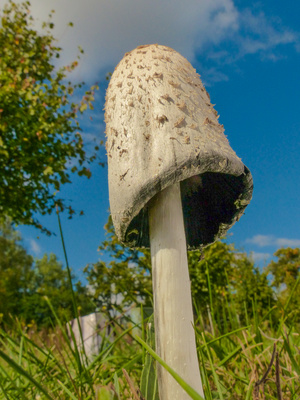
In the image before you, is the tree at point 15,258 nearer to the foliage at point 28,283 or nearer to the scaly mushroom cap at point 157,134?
the foliage at point 28,283

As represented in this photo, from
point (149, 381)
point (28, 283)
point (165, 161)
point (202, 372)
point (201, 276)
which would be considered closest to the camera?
point (165, 161)

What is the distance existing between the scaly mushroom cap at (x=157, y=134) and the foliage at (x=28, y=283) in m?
16.4

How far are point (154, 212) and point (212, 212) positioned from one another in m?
0.64

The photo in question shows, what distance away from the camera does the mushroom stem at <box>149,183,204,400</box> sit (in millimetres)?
1351

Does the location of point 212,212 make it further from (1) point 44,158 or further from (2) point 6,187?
(2) point 6,187

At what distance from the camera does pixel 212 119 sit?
1.56 m

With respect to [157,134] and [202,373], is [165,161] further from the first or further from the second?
[202,373]

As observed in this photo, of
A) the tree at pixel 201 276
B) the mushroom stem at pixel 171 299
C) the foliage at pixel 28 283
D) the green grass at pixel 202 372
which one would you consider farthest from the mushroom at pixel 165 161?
the foliage at pixel 28 283

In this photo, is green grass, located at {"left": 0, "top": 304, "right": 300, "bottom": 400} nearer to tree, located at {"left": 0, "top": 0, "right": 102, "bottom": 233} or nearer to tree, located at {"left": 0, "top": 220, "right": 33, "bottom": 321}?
tree, located at {"left": 0, "top": 0, "right": 102, "bottom": 233}

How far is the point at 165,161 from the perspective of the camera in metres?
1.33

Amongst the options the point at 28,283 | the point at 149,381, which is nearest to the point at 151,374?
the point at 149,381

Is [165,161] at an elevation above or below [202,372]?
above

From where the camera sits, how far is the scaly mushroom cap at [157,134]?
53.0 inches

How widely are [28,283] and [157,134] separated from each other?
28.7 m
